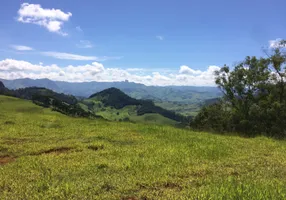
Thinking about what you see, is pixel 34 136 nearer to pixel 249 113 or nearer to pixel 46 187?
pixel 46 187

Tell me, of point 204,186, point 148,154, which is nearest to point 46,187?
point 204,186

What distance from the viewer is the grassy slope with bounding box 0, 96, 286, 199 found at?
8.27 m

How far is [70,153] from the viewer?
46.2ft

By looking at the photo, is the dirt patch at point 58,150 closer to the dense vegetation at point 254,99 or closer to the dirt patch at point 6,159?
the dirt patch at point 6,159

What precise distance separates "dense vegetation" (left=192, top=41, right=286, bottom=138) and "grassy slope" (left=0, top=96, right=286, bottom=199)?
63.1ft

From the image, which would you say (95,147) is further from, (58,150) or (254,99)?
(254,99)

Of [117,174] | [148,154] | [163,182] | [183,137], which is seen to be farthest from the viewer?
[183,137]

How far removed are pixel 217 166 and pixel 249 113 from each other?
1236 inches

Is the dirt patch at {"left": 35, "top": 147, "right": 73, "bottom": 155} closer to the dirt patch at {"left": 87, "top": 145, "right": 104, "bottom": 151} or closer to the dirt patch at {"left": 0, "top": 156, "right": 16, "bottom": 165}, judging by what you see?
the dirt patch at {"left": 87, "top": 145, "right": 104, "bottom": 151}

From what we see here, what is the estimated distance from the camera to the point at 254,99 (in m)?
42.6

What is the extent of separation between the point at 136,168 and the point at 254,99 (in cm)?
3587

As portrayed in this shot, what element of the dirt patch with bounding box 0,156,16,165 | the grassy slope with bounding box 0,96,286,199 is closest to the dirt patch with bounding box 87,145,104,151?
the grassy slope with bounding box 0,96,286,199

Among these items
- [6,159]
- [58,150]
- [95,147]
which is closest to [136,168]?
[95,147]

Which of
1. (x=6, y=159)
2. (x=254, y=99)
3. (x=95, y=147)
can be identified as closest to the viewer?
(x=6, y=159)
